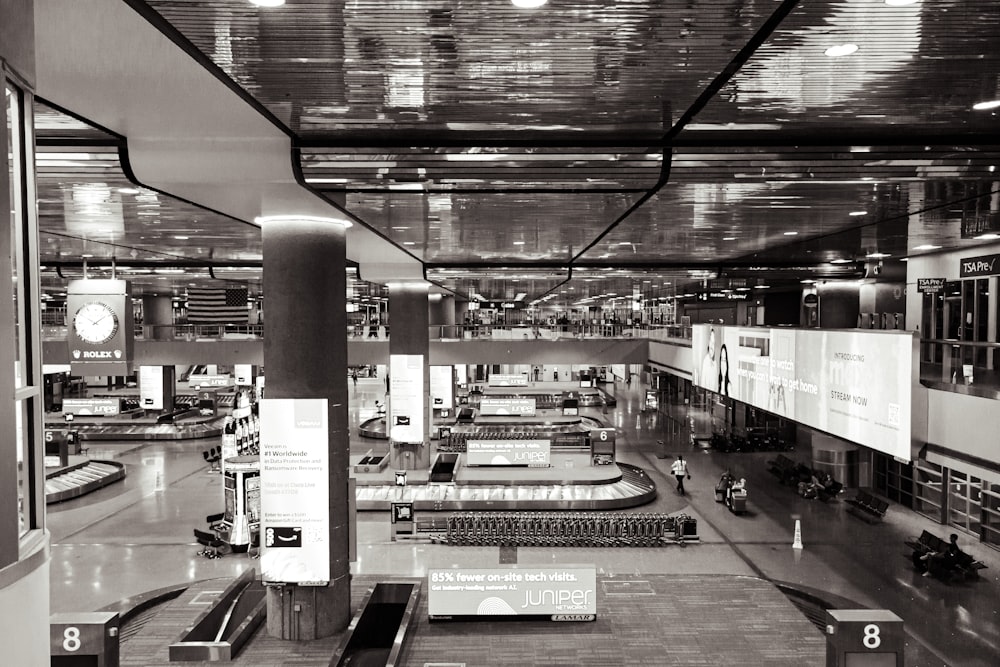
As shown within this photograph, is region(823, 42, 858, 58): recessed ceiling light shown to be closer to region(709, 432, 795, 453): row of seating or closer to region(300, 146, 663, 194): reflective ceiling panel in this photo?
region(300, 146, 663, 194): reflective ceiling panel

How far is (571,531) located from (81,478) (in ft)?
54.1

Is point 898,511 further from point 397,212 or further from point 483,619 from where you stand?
point 397,212

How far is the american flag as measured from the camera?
115 feet

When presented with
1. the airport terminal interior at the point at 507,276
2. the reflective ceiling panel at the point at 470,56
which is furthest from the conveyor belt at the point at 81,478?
the reflective ceiling panel at the point at 470,56

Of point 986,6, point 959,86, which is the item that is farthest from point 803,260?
point 986,6

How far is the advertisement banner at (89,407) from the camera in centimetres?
3325

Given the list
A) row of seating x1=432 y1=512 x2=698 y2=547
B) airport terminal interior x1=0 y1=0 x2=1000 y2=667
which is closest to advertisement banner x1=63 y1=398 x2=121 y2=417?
airport terminal interior x1=0 y1=0 x2=1000 y2=667

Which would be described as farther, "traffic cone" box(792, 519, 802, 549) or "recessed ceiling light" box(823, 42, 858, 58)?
"traffic cone" box(792, 519, 802, 549)

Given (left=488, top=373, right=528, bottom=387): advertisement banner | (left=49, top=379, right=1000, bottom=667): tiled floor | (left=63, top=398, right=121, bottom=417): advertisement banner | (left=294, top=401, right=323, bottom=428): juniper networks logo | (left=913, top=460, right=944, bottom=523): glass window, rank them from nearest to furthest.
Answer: (left=294, top=401, right=323, bottom=428): juniper networks logo
(left=49, top=379, right=1000, bottom=667): tiled floor
(left=913, top=460, right=944, bottom=523): glass window
(left=63, top=398, right=121, bottom=417): advertisement banner
(left=488, top=373, right=528, bottom=387): advertisement banner

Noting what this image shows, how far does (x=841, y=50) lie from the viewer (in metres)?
3.82

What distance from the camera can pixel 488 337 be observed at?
2978 centimetres

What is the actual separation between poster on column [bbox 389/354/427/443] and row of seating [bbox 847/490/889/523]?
42.8 feet

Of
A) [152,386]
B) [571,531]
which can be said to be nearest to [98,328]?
[571,531]

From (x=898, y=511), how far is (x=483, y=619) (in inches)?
567
